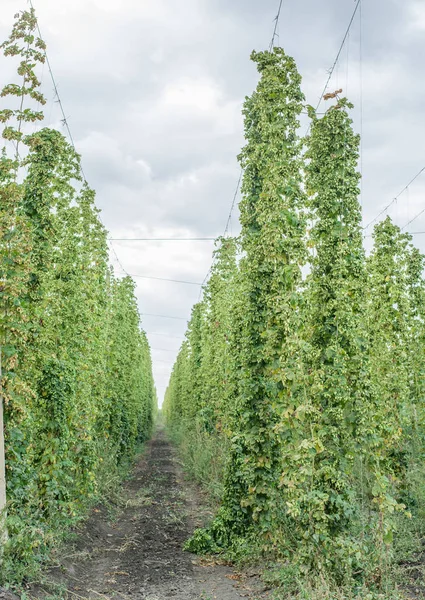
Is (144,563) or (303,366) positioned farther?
(144,563)

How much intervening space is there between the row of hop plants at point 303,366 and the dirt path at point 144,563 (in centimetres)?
64

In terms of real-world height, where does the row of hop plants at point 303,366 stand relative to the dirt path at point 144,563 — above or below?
above

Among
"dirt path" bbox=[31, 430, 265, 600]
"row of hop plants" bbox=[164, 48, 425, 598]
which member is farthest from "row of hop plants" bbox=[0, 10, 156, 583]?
"row of hop plants" bbox=[164, 48, 425, 598]

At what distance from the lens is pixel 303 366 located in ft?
24.3

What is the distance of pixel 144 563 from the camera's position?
361 inches

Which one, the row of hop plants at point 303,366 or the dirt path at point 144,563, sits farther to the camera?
the dirt path at point 144,563

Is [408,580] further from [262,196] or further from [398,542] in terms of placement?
[262,196]

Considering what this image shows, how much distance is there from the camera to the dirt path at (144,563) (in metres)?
7.75

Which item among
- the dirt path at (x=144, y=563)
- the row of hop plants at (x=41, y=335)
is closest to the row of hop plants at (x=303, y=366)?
the dirt path at (x=144, y=563)

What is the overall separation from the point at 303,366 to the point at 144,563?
4221mm

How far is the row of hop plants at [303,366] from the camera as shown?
695 cm

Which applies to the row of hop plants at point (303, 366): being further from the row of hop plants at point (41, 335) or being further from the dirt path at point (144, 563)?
the row of hop plants at point (41, 335)

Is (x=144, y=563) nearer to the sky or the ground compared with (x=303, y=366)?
nearer to the ground

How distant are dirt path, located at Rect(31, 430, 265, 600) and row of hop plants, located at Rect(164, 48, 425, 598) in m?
0.64
